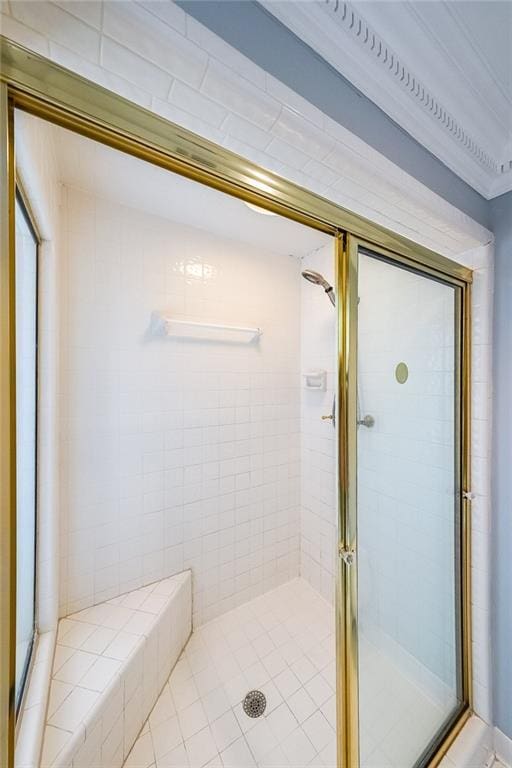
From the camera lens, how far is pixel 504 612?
1.05 metres

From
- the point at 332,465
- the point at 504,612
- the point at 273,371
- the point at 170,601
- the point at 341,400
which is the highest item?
the point at 273,371

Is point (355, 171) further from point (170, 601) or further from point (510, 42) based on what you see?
point (170, 601)

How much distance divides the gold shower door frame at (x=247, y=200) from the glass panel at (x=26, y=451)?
0.62 metres

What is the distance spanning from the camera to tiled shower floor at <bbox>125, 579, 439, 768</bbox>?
3.27 feet

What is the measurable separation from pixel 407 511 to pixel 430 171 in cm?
115

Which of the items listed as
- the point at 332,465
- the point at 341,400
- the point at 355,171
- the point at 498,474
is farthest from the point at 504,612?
the point at 355,171

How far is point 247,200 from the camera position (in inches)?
25.6

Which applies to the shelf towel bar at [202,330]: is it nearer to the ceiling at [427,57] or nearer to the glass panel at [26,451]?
the glass panel at [26,451]

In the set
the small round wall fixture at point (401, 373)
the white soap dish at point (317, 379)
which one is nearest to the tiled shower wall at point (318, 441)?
the white soap dish at point (317, 379)

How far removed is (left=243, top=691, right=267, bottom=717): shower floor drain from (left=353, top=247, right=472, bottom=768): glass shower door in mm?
490

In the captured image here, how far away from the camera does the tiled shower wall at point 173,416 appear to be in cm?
126

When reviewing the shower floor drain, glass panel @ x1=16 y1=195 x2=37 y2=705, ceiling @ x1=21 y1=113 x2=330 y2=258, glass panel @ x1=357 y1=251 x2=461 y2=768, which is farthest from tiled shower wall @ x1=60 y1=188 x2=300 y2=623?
glass panel @ x1=357 y1=251 x2=461 y2=768

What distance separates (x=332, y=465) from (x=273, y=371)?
2.24 ft

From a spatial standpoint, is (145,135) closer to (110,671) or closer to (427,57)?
(427,57)
